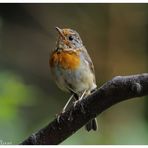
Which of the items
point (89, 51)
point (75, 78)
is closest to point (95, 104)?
point (75, 78)

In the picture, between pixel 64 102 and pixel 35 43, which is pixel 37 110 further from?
pixel 35 43

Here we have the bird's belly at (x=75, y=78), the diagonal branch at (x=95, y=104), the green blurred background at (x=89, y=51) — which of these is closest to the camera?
the diagonal branch at (x=95, y=104)

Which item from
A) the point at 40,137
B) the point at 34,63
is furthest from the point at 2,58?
the point at 40,137

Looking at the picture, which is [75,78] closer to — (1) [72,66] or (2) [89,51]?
(1) [72,66]

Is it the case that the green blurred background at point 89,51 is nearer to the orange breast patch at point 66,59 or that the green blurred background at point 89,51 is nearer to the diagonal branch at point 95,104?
the orange breast patch at point 66,59

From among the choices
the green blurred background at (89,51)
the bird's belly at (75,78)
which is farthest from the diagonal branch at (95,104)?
the green blurred background at (89,51)

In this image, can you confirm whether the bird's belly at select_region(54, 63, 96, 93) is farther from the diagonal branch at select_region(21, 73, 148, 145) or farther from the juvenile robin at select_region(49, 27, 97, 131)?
the diagonal branch at select_region(21, 73, 148, 145)
